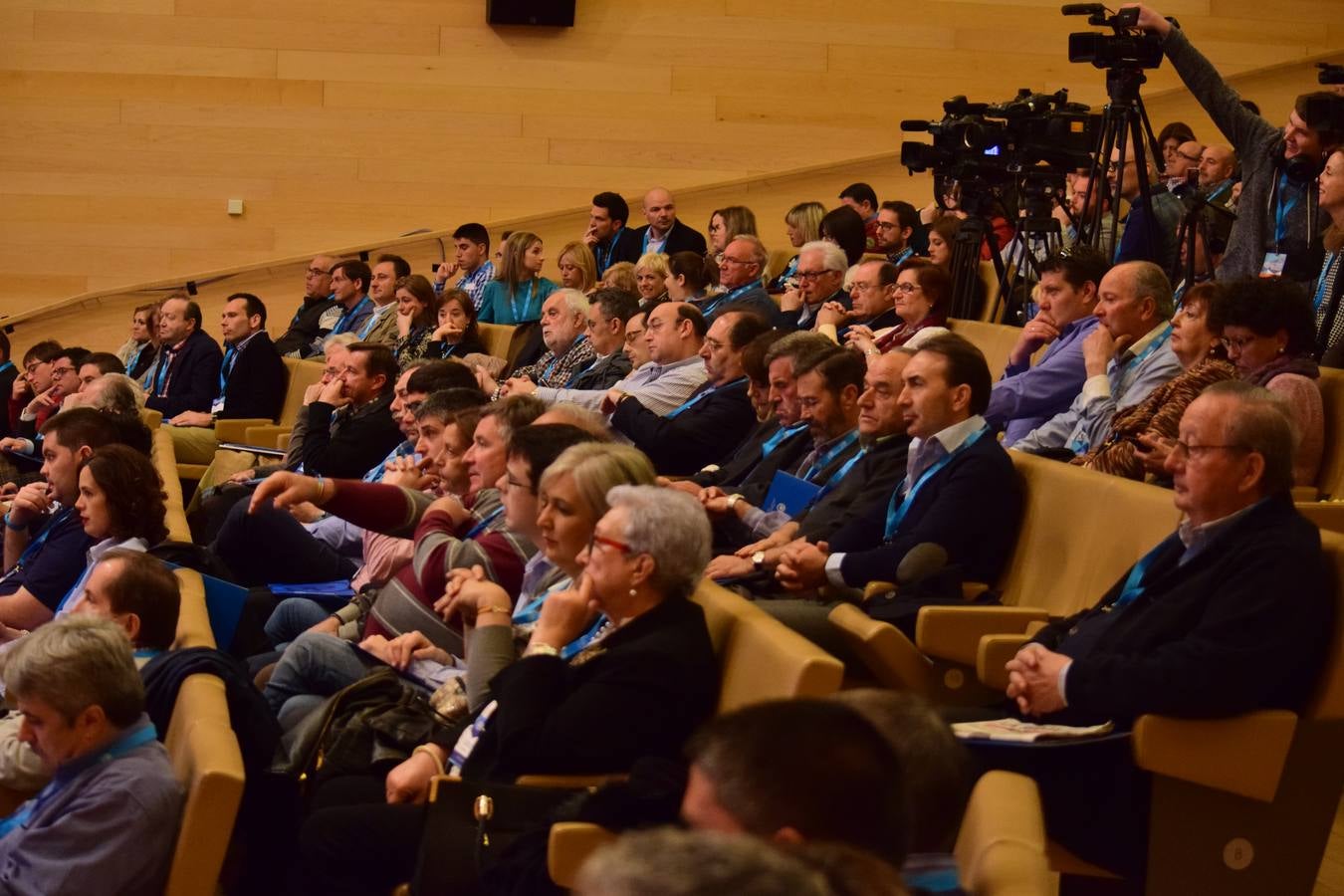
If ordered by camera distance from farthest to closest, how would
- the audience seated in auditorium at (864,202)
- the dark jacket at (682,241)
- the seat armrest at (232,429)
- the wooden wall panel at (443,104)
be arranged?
the wooden wall panel at (443,104)
the dark jacket at (682,241)
the audience seated in auditorium at (864,202)
the seat armrest at (232,429)

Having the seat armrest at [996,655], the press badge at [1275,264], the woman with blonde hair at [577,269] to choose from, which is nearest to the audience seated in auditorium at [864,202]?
the woman with blonde hair at [577,269]

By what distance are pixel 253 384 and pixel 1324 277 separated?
3939 millimetres

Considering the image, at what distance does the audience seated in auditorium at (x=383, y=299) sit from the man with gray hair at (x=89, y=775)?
4386 millimetres

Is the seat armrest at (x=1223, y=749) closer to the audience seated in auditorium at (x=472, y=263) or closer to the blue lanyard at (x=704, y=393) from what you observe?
the blue lanyard at (x=704, y=393)

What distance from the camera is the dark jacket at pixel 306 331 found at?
7.23 m

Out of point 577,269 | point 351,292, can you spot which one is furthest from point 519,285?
point 351,292

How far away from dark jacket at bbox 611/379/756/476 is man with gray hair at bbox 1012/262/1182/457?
790 millimetres

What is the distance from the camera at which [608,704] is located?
1.92 metres

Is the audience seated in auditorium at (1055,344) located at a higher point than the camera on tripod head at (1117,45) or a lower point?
lower

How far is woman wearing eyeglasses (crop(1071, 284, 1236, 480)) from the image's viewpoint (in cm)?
280

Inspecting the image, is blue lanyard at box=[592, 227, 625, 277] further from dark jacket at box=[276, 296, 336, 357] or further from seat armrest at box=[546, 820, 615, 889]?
seat armrest at box=[546, 820, 615, 889]

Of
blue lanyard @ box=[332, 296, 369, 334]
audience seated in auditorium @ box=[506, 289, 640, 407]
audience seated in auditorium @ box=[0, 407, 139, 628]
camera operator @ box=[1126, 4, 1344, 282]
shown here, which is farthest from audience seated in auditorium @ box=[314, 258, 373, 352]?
camera operator @ box=[1126, 4, 1344, 282]

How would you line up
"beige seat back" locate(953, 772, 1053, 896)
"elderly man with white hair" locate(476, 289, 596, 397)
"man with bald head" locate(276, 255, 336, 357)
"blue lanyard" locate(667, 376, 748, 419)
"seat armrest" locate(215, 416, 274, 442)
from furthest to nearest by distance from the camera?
"man with bald head" locate(276, 255, 336, 357)
"seat armrest" locate(215, 416, 274, 442)
"elderly man with white hair" locate(476, 289, 596, 397)
"blue lanyard" locate(667, 376, 748, 419)
"beige seat back" locate(953, 772, 1053, 896)

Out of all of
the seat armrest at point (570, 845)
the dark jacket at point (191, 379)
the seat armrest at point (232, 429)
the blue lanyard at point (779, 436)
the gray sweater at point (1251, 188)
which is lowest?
the seat armrest at point (232, 429)
